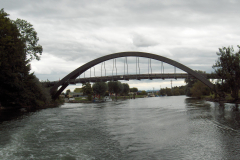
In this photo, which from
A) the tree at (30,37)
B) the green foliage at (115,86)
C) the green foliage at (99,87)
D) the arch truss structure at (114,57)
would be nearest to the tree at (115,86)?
the green foliage at (115,86)

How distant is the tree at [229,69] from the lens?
38.2m

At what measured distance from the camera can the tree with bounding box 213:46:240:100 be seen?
125 feet

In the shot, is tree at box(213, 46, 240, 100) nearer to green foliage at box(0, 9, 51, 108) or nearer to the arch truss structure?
the arch truss structure

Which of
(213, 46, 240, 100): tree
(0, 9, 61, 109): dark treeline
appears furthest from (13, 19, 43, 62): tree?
(213, 46, 240, 100): tree

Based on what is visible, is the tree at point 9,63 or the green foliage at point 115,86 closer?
the tree at point 9,63

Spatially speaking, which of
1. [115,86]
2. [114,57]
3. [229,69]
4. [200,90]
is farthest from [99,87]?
[229,69]

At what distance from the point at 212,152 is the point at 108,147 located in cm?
491

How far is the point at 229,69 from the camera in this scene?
39219 millimetres

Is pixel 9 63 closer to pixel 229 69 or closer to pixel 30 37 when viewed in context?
pixel 30 37

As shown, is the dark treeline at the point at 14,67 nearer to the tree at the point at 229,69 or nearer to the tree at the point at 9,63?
the tree at the point at 9,63

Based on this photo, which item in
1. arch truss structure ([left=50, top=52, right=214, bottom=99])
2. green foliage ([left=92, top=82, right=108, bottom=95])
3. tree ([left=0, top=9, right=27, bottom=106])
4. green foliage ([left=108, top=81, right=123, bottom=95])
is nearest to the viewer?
tree ([left=0, top=9, right=27, bottom=106])

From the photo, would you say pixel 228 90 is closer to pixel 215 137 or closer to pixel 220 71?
pixel 220 71

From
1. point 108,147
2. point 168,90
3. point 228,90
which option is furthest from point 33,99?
point 168,90

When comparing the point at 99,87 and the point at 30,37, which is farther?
the point at 99,87
